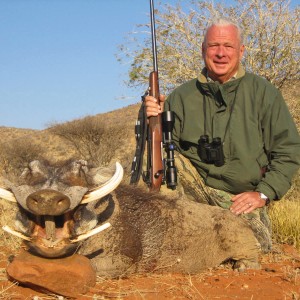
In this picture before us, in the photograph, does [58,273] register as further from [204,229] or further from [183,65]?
[183,65]

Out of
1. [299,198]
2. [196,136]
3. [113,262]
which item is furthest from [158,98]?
[299,198]

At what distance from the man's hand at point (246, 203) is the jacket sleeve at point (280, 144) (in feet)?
0.53

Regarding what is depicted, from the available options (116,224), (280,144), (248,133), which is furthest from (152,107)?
(116,224)

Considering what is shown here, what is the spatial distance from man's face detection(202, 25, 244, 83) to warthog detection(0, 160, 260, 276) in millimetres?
1756

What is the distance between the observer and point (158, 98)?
5.62 meters

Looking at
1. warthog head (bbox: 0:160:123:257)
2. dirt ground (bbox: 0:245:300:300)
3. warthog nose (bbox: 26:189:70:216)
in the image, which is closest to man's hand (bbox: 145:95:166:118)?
dirt ground (bbox: 0:245:300:300)

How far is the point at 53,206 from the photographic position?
2.89 m

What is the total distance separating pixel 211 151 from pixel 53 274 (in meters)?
2.47

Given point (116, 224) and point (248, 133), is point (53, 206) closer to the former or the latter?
point (116, 224)

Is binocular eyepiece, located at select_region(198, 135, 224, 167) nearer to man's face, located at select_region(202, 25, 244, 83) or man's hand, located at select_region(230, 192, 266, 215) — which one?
man's hand, located at select_region(230, 192, 266, 215)

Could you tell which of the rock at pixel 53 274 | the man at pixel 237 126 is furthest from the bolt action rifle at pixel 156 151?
the rock at pixel 53 274

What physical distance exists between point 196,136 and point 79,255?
2.42 m

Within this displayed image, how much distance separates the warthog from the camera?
10.2ft

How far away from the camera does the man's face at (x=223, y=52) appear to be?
5551 mm
